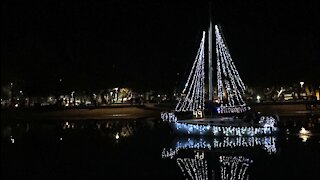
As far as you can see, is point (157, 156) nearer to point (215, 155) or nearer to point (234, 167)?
point (215, 155)

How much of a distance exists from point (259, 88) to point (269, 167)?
49930mm

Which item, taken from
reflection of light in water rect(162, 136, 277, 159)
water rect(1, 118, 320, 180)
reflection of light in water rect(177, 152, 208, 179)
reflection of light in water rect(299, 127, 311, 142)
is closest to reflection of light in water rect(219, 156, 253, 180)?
water rect(1, 118, 320, 180)

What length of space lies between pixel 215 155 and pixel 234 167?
3.04 m

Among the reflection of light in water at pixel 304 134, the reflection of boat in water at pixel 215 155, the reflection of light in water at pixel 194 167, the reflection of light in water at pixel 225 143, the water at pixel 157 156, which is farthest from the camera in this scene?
the reflection of light in water at pixel 304 134

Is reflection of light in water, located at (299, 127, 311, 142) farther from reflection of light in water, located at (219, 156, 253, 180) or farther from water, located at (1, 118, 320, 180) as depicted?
reflection of light in water, located at (219, 156, 253, 180)

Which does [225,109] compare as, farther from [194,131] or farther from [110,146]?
[110,146]

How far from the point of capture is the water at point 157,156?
1678 cm

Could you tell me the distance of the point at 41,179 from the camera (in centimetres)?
1662

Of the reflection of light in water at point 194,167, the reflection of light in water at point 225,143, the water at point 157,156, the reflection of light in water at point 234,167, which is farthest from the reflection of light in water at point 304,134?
the reflection of light in water at point 194,167

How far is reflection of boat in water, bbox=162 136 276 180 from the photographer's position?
1636 centimetres

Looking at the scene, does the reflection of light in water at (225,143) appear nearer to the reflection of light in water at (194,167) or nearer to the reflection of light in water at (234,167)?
the reflection of light in water at (194,167)

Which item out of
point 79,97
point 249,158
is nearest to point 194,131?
point 249,158

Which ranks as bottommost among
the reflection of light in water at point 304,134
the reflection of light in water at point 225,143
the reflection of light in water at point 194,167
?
the reflection of light in water at point 194,167

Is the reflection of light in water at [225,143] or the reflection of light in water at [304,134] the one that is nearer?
the reflection of light in water at [225,143]
